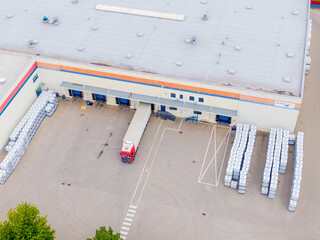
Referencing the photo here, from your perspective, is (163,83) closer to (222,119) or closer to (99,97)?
(222,119)

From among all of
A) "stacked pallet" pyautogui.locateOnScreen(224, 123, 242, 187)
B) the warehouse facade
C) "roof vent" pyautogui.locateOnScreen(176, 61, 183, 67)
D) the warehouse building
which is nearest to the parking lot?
"stacked pallet" pyautogui.locateOnScreen(224, 123, 242, 187)

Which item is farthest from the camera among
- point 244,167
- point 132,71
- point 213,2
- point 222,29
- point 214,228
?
point 213,2

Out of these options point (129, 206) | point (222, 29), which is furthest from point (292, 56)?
point (129, 206)

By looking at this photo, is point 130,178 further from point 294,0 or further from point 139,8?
point 294,0

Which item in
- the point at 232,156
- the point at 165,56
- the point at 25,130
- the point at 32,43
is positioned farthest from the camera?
the point at 32,43

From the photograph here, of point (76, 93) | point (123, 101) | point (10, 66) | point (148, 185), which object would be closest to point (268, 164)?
point (148, 185)

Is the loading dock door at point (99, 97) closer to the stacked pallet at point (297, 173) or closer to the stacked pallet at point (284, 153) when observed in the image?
the stacked pallet at point (284, 153)
